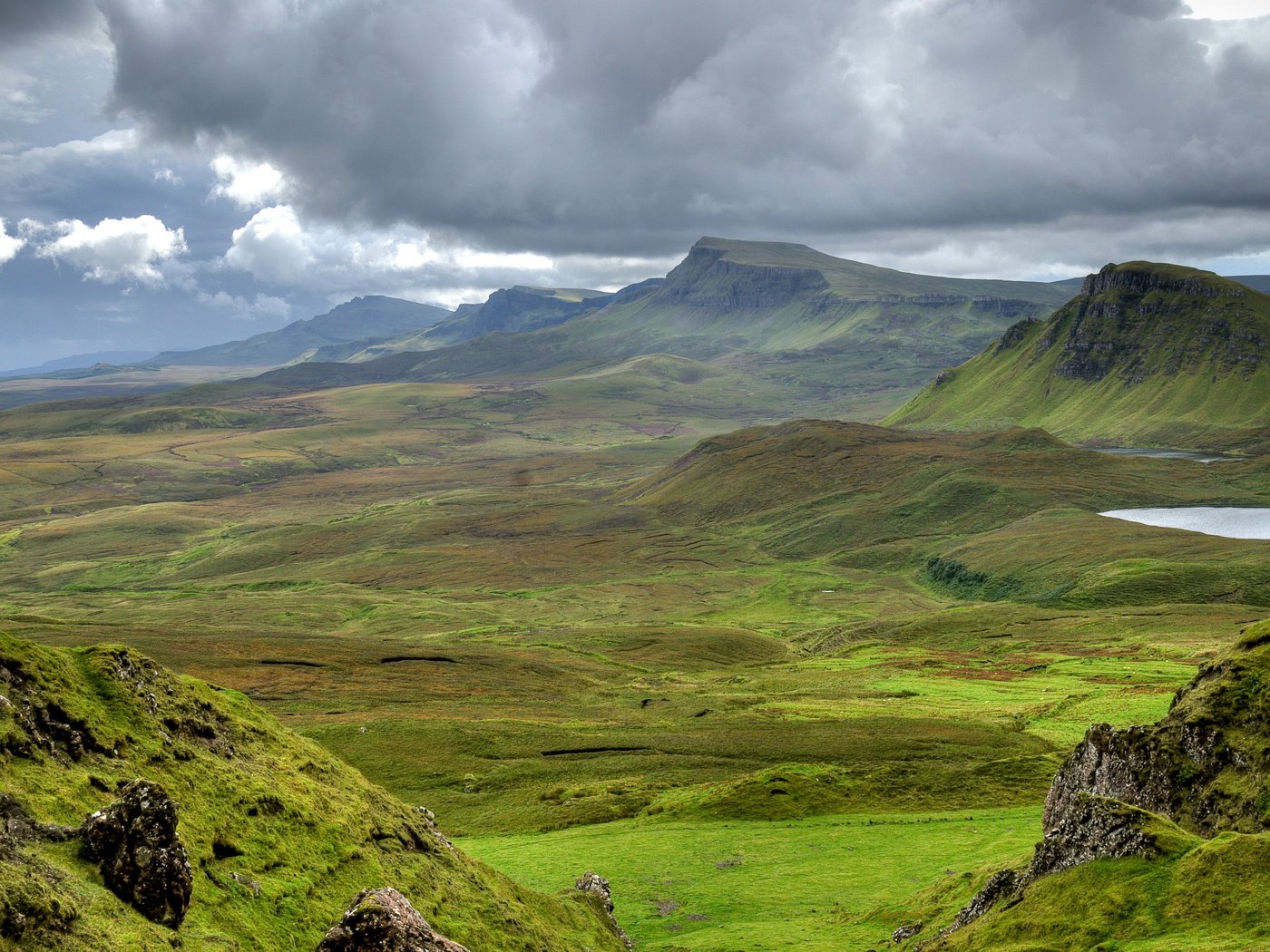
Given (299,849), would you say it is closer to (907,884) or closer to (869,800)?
(907,884)

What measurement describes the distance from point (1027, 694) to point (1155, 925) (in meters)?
94.7

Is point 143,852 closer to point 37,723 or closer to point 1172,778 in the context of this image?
point 37,723

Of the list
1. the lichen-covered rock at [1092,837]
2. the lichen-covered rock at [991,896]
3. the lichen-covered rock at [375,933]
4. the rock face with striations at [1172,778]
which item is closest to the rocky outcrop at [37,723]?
the lichen-covered rock at [375,933]

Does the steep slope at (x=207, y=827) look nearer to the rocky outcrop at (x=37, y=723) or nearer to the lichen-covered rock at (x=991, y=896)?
the rocky outcrop at (x=37, y=723)

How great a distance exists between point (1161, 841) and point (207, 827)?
32.4 m

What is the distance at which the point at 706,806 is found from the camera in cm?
7688

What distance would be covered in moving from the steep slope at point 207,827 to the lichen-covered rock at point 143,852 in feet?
0.99

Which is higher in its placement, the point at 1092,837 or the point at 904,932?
the point at 1092,837

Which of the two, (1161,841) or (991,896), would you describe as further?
(991,896)

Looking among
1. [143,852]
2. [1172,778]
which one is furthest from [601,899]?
[143,852]

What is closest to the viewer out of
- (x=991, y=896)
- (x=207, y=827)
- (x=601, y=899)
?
(x=207, y=827)

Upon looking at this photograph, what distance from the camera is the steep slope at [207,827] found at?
1038 inches

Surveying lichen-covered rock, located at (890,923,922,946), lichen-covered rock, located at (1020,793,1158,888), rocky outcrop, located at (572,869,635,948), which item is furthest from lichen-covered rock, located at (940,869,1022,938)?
rocky outcrop, located at (572,869,635,948)

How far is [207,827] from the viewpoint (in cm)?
3344
